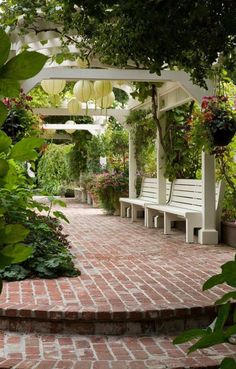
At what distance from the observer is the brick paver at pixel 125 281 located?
12.8 feet

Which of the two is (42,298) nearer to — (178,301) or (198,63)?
(178,301)

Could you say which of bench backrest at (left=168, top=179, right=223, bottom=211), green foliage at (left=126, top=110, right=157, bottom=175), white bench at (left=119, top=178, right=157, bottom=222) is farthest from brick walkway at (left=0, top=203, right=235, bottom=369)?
green foliage at (left=126, top=110, right=157, bottom=175)

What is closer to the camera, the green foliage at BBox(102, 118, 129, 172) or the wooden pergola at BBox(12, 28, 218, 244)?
the wooden pergola at BBox(12, 28, 218, 244)

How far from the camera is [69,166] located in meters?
19.2

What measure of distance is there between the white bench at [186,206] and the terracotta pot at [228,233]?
0.60 feet

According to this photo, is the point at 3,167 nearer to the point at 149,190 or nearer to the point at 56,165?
the point at 149,190

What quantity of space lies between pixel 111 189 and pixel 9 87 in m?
11.7

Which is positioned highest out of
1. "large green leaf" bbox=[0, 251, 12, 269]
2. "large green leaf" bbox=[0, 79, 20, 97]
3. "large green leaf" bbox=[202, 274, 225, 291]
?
"large green leaf" bbox=[0, 79, 20, 97]

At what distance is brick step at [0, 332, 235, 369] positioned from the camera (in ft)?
10.3

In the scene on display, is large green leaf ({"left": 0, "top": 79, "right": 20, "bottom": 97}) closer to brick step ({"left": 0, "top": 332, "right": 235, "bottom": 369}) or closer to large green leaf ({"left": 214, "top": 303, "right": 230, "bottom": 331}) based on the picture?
large green leaf ({"left": 214, "top": 303, "right": 230, "bottom": 331})

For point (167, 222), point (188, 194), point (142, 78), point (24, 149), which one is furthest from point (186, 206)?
point (24, 149)

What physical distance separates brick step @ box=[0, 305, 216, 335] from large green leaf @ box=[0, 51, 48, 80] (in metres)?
3.26

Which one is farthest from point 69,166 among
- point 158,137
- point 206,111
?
point 206,111

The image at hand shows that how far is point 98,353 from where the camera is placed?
11.1 feet
